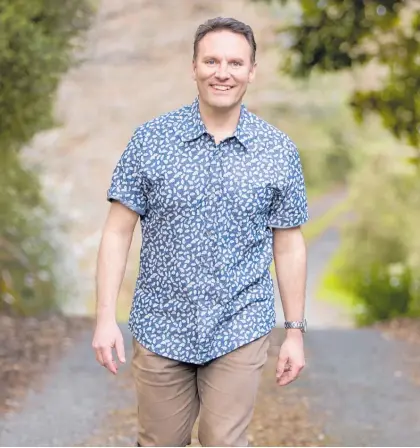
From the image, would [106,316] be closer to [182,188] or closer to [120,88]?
[182,188]

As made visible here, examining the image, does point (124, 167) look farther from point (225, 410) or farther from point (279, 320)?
point (279, 320)

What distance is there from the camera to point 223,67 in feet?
8.61

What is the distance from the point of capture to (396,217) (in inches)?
496

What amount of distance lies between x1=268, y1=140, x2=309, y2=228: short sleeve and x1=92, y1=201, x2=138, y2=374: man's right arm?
1.36 feet

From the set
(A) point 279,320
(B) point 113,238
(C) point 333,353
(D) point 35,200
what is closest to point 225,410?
(B) point 113,238

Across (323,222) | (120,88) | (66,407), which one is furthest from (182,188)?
(323,222)

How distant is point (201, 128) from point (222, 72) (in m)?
0.18

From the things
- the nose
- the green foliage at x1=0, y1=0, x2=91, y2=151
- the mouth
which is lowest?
the mouth

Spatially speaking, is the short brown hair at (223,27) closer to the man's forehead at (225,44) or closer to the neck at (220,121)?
the man's forehead at (225,44)

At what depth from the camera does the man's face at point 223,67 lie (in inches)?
103

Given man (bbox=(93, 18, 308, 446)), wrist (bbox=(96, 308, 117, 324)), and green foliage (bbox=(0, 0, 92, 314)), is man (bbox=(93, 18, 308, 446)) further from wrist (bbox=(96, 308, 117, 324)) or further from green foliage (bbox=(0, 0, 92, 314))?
green foliage (bbox=(0, 0, 92, 314))

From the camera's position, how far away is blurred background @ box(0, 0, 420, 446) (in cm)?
704

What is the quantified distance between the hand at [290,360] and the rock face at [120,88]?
9.97m

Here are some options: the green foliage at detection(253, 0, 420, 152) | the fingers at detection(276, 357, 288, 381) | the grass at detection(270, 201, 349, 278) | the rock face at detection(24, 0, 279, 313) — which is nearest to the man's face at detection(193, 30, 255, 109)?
the fingers at detection(276, 357, 288, 381)
